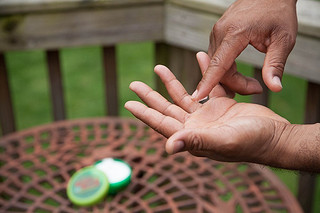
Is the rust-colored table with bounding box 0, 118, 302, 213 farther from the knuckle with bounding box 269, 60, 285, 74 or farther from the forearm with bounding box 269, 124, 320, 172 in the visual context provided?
the knuckle with bounding box 269, 60, 285, 74

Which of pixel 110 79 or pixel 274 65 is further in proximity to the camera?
pixel 110 79

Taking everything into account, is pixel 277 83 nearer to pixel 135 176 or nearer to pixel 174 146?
pixel 174 146

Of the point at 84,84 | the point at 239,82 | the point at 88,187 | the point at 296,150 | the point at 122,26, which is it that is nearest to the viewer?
the point at 296,150

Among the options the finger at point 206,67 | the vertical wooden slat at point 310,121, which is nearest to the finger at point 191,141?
the finger at point 206,67

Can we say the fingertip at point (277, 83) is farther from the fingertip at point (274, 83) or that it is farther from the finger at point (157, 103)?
the finger at point (157, 103)

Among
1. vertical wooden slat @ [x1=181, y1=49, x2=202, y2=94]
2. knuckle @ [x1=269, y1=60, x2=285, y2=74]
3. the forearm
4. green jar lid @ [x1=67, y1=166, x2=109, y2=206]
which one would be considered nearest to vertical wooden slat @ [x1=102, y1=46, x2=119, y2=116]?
vertical wooden slat @ [x1=181, y1=49, x2=202, y2=94]

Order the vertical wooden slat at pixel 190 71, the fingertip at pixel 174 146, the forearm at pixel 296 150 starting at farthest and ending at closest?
the vertical wooden slat at pixel 190 71 < the forearm at pixel 296 150 < the fingertip at pixel 174 146

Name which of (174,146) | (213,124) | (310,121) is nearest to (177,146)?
(174,146)
